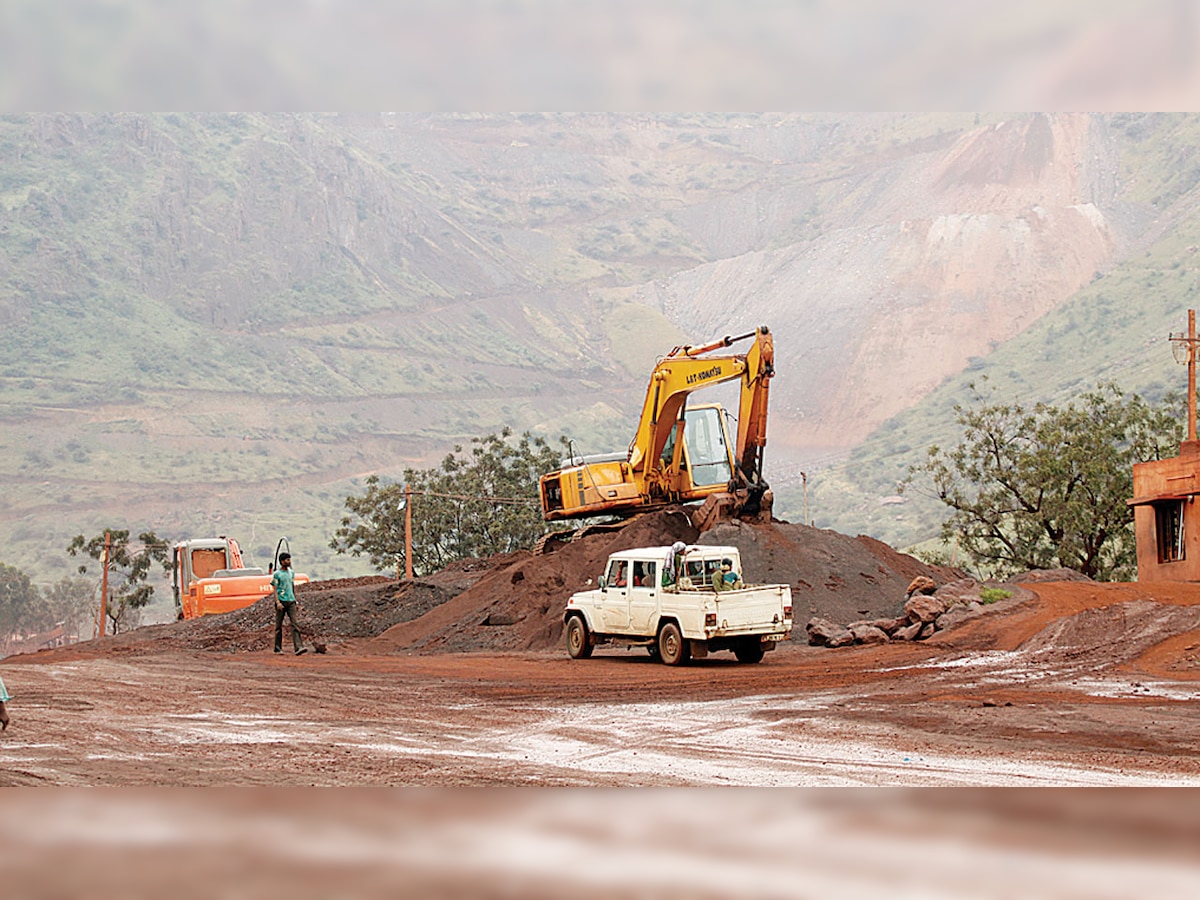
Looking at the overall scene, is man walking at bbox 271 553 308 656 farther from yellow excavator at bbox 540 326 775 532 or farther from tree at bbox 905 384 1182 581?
tree at bbox 905 384 1182 581

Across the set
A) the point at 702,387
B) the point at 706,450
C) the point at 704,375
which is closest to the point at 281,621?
the point at 704,375

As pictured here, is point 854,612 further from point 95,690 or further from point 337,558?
point 337,558

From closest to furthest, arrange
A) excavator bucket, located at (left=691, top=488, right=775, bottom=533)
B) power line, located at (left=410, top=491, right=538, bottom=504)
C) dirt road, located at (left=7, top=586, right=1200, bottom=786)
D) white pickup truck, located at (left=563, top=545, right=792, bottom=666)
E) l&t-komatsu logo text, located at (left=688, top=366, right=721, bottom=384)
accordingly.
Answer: dirt road, located at (left=7, top=586, right=1200, bottom=786), white pickup truck, located at (left=563, top=545, right=792, bottom=666), excavator bucket, located at (left=691, top=488, right=775, bottom=533), l&t-komatsu logo text, located at (left=688, top=366, right=721, bottom=384), power line, located at (left=410, top=491, right=538, bottom=504)

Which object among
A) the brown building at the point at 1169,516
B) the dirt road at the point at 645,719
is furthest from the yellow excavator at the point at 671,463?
the brown building at the point at 1169,516

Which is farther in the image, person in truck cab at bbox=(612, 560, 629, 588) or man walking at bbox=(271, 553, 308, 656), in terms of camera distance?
man walking at bbox=(271, 553, 308, 656)

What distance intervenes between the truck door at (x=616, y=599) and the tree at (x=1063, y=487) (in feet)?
79.0

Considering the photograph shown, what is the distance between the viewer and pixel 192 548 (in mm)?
36625

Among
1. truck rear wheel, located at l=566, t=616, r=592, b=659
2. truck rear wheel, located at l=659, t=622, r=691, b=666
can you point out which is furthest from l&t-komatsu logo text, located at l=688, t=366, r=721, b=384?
truck rear wheel, located at l=659, t=622, r=691, b=666

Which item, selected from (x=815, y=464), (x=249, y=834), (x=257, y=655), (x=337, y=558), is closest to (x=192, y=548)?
(x=257, y=655)

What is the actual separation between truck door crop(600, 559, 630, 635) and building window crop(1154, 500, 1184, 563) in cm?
1599

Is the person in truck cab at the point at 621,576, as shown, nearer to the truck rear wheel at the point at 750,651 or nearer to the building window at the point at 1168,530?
the truck rear wheel at the point at 750,651

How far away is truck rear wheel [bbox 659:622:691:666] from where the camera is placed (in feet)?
64.1

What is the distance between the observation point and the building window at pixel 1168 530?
→ 3056 cm

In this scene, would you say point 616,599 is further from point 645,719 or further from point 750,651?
point 645,719
